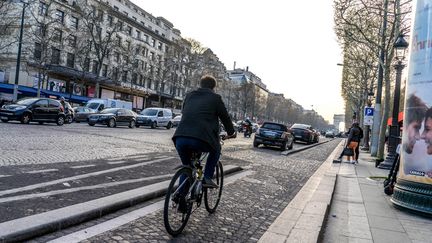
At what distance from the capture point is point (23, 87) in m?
42.8

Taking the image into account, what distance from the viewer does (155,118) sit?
32.6 m

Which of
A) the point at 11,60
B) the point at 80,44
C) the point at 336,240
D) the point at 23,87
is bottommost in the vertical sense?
the point at 336,240

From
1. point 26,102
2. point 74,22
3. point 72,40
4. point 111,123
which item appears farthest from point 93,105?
point 74,22

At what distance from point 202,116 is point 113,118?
24.1 meters

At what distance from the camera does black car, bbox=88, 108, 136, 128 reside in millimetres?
27156

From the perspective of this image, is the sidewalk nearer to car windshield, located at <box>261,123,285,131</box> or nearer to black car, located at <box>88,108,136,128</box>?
car windshield, located at <box>261,123,285,131</box>

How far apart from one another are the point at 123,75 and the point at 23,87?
65.9ft

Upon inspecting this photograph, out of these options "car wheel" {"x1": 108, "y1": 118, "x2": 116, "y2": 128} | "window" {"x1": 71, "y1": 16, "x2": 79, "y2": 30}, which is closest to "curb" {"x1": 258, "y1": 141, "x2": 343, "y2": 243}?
"car wheel" {"x1": 108, "y1": 118, "x2": 116, "y2": 128}

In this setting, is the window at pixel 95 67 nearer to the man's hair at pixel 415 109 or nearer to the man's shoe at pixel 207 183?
the man's hair at pixel 415 109

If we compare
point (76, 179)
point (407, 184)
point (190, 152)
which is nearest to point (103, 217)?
point (190, 152)

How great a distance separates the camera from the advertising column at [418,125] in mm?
6531

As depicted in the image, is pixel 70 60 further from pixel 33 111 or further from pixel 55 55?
pixel 33 111

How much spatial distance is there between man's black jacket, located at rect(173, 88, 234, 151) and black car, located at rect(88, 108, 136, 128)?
23.5 meters

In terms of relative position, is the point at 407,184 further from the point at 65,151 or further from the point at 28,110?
the point at 28,110
